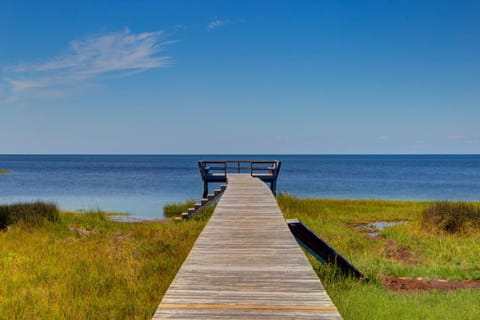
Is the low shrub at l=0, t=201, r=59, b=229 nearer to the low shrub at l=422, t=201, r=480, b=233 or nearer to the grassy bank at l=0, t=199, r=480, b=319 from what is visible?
the grassy bank at l=0, t=199, r=480, b=319

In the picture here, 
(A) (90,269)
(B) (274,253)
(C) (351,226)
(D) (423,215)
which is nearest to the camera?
(B) (274,253)

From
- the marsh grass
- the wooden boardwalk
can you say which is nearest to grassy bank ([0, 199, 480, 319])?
the wooden boardwalk

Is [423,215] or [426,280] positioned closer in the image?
[426,280]

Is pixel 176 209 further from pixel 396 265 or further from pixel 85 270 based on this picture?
pixel 396 265

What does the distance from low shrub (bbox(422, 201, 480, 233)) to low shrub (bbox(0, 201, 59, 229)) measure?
14828 mm

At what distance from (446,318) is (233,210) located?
5.49 meters

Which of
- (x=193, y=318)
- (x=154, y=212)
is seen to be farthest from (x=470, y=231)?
(x=154, y=212)

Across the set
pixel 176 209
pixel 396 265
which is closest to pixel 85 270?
pixel 396 265

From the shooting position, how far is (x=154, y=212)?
2762 centimetres

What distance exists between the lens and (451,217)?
15.2 metres

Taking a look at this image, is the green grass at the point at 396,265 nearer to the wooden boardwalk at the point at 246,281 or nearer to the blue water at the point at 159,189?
the wooden boardwalk at the point at 246,281

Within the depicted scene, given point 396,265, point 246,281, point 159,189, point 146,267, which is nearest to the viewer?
point 246,281

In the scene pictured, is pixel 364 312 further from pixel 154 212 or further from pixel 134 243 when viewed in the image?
pixel 154 212

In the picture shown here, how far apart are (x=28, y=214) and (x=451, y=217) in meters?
16.3
